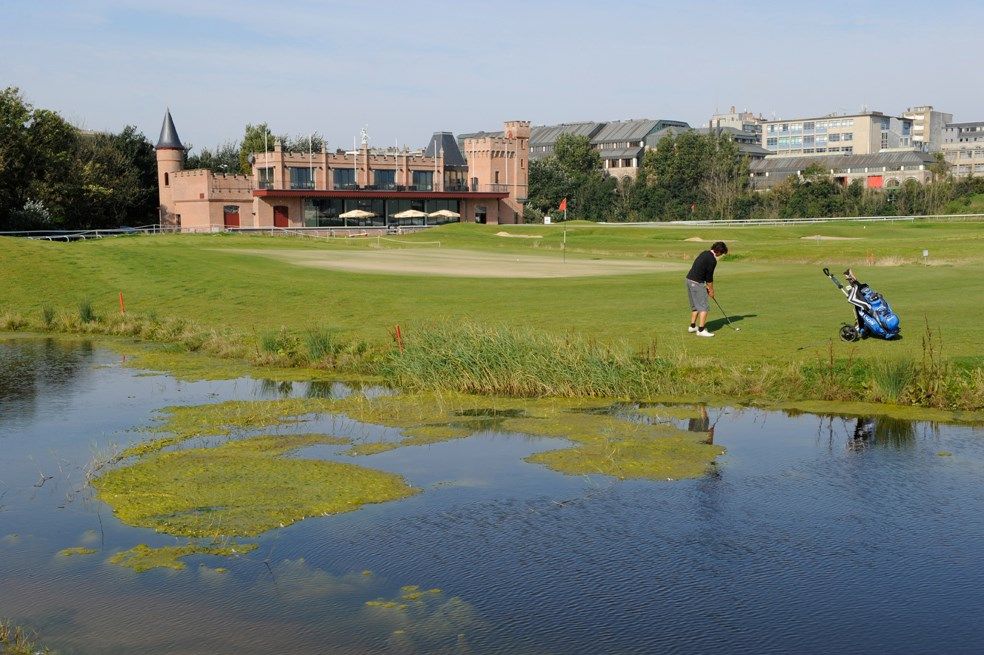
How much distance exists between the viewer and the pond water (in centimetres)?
1012

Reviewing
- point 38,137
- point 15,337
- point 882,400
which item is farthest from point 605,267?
point 38,137

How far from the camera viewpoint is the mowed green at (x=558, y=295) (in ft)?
80.7

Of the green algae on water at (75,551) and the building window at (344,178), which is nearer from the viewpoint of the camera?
the green algae on water at (75,551)

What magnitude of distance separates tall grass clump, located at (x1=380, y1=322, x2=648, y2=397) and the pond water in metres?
3.92

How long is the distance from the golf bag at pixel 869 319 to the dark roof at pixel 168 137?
110 m

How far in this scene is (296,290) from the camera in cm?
3756

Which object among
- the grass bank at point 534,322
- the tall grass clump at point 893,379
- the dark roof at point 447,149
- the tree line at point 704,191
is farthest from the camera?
the dark roof at point 447,149

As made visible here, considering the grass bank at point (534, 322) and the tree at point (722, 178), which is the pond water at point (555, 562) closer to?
the grass bank at point (534, 322)

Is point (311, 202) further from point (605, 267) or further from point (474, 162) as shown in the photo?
point (605, 267)

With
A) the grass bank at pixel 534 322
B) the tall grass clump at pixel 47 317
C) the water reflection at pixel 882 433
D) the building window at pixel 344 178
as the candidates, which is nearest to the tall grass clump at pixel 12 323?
the grass bank at pixel 534 322

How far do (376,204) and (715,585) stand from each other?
376ft

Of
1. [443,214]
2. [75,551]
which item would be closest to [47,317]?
[75,551]

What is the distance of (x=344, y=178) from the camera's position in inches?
4889

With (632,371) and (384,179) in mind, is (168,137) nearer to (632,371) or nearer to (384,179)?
(384,179)
